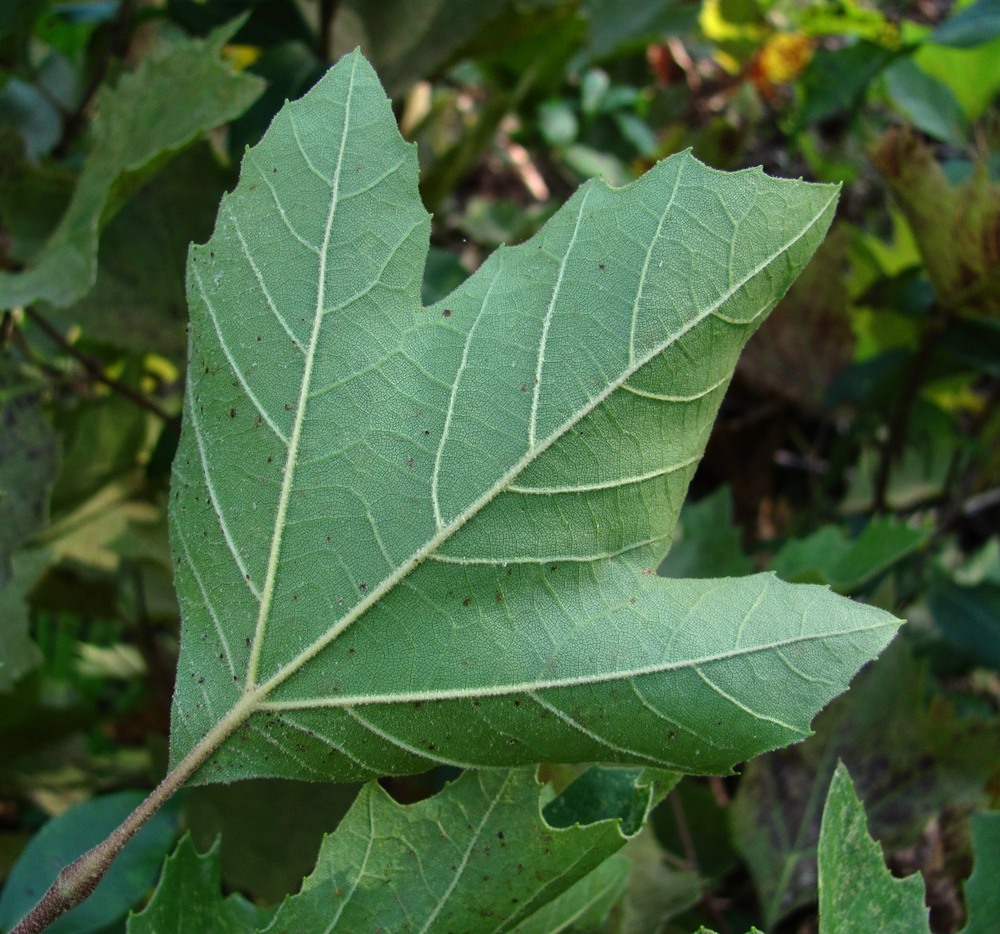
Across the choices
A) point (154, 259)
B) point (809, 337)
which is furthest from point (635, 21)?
point (154, 259)

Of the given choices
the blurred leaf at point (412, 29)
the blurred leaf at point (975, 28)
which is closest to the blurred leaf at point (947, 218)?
the blurred leaf at point (975, 28)

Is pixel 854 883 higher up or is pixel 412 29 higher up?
pixel 412 29

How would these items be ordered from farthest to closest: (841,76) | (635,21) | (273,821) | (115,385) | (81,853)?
(635,21)
(841,76)
(115,385)
(273,821)
(81,853)

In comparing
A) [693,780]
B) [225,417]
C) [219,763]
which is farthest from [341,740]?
[693,780]

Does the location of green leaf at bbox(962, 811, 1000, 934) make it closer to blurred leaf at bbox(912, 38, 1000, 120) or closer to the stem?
the stem

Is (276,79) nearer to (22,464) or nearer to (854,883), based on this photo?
(22,464)

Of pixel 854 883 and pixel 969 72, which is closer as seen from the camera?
pixel 854 883

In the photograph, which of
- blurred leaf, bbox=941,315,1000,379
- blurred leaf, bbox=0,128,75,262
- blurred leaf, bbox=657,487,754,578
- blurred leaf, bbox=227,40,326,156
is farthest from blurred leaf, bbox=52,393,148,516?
blurred leaf, bbox=941,315,1000,379

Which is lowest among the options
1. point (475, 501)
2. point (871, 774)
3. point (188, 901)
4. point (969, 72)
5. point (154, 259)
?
point (871, 774)
